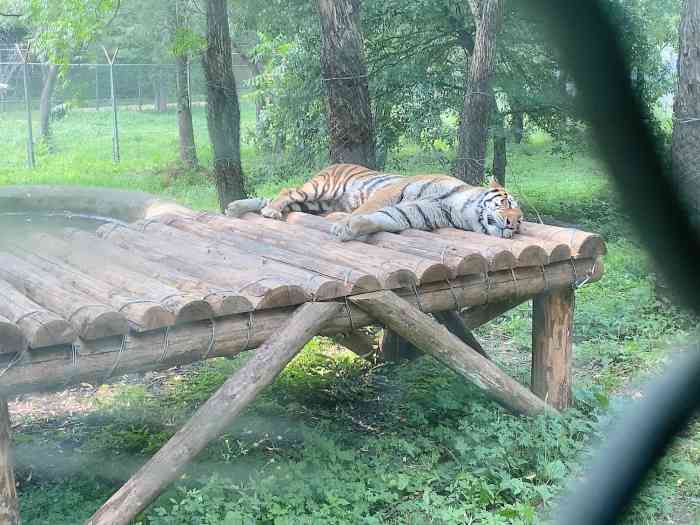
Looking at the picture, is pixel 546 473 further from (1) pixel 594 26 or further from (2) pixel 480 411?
(1) pixel 594 26

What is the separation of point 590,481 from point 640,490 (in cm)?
25

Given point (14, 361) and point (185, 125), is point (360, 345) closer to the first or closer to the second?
point (14, 361)

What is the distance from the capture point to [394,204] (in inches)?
224

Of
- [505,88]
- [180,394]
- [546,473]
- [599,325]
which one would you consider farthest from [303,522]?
[505,88]

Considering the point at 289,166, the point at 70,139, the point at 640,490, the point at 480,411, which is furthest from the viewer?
the point at 70,139

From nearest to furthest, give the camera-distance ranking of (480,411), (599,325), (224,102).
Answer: (480,411)
(599,325)
(224,102)

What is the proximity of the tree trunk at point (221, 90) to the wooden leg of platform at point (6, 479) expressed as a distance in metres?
5.02

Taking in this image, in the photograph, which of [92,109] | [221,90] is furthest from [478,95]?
[92,109]

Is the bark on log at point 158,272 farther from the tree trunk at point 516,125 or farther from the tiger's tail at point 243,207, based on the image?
the tree trunk at point 516,125

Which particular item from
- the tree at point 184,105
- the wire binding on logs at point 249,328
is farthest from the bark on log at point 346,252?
the tree at point 184,105

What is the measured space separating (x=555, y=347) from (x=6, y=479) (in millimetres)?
3139

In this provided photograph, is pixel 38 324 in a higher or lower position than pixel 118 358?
higher

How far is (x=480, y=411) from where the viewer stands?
4816mm

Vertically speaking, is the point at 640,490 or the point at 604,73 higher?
the point at 604,73
